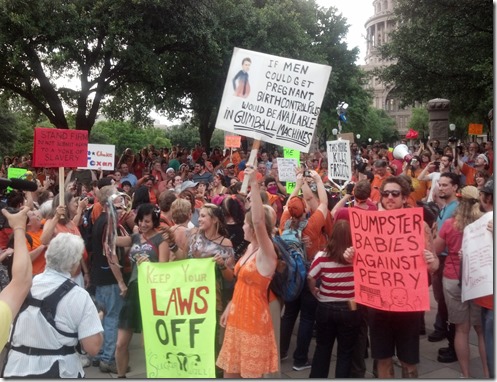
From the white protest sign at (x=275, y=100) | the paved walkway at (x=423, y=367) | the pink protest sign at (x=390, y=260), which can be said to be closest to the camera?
the pink protest sign at (x=390, y=260)

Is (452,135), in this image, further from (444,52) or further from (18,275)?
(18,275)

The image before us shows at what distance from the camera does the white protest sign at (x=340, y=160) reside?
24.2ft

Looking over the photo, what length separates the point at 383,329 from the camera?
13.0 feet

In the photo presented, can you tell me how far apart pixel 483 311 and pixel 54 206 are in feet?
13.7

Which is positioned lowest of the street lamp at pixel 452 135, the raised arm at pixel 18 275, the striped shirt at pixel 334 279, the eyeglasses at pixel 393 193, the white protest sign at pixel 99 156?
the striped shirt at pixel 334 279

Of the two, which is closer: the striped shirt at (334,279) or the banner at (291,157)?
the striped shirt at (334,279)

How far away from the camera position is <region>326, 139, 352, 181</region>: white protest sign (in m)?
7.36

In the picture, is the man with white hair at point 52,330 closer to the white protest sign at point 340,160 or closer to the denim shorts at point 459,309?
the denim shorts at point 459,309

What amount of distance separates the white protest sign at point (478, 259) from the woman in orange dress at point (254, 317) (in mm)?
1642

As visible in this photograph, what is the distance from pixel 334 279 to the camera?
417 centimetres

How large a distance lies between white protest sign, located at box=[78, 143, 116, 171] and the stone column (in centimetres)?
1345

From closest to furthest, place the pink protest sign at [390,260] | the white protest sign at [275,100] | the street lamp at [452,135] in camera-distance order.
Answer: the pink protest sign at [390,260], the white protest sign at [275,100], the street lamp at [452,135]

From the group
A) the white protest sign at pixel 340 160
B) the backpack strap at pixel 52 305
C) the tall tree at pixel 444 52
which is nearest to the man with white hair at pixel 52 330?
the backpack strap at pixel 52 305

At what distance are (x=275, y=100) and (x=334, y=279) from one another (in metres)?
1.95
